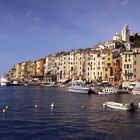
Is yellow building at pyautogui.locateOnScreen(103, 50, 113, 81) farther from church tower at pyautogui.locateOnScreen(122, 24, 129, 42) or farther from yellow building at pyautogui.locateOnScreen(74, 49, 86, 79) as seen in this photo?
church tower at pyautogui.locateOnScreen(122, 24, 129, 42)

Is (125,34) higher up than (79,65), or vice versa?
(125,34)

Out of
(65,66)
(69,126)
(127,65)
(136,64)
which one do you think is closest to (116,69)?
(127,65)

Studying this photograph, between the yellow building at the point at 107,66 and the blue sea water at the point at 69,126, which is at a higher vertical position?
the yellow building at the point at 107,66

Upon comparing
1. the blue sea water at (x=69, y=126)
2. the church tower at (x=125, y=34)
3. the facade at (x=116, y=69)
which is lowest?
the blue sea water at (x=69, y=126)

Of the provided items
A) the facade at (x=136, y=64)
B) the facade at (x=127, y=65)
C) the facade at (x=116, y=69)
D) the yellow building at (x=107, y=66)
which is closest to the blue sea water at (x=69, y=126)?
the facade at (x=136, y=64)

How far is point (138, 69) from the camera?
13638 centimetres

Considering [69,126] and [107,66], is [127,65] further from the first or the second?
[69,126]

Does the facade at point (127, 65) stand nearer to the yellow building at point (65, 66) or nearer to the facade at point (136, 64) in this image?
the facade at point (136, 64)

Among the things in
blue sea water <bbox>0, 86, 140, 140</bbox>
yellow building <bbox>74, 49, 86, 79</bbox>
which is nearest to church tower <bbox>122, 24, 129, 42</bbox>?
yellow building <bbox>74, 49, 86, 79</bbox>

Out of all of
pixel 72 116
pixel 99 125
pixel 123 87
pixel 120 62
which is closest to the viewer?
pixel 99 125

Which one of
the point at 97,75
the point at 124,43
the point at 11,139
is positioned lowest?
the point at 11,139

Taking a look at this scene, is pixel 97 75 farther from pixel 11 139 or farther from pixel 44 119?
pixel 11 139

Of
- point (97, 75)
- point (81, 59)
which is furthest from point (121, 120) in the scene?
point (81, 59)

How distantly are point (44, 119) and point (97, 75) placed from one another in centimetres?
11268
